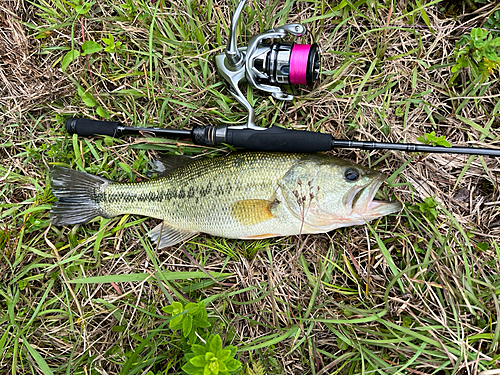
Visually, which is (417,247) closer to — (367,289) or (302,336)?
(367,289)

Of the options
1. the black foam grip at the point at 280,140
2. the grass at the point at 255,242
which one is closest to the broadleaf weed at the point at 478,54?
the grass at the point at 255,242

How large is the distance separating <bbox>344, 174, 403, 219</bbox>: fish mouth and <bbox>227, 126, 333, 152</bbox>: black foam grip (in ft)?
1.48

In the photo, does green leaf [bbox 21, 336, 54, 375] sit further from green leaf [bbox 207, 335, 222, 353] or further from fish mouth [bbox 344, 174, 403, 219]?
fish mouth [bbox 344, 174, 403, 219]

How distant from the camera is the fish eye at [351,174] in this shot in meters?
2.61

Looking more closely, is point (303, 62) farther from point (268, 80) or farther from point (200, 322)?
point (200, 322)

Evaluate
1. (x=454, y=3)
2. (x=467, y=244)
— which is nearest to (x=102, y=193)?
(x=467, y=244)

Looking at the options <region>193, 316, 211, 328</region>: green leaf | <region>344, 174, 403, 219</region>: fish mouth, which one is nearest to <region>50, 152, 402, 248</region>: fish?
<region>344, 174, 403, 219</region>: fish mouth

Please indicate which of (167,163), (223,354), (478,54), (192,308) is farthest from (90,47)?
(478,54)

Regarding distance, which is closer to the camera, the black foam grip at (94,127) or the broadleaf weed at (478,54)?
the broadleaf weed at (478,54)

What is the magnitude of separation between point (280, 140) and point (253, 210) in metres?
0.66

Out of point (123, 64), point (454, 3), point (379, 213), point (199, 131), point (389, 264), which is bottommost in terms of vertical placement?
point (389, 264)

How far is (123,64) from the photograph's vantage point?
11.0 feet

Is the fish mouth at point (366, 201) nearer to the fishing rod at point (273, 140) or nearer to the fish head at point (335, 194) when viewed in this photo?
the fish head at point (335, 194)

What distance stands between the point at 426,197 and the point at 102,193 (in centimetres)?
310
